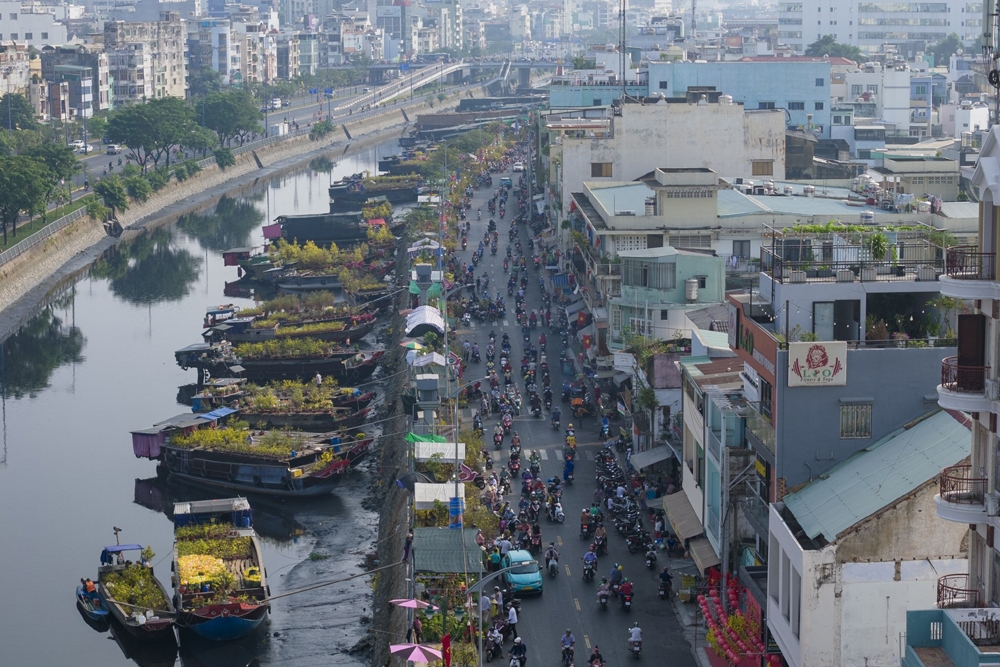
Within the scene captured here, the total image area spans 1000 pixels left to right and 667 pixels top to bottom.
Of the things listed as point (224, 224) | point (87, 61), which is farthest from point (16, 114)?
point (224, 224)

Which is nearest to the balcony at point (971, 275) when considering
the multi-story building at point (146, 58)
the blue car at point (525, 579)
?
the blue car at point (525, 579)

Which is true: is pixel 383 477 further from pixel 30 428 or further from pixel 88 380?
pixel 88 380

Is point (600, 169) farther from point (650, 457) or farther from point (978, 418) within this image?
point (978, 418)

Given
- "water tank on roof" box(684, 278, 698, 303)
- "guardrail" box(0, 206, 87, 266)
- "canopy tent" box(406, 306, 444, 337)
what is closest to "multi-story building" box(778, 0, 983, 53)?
"guardrail" box(0, 206, 87, 266)

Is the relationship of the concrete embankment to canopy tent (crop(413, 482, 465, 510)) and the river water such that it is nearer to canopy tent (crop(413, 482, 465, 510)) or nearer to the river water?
the river water

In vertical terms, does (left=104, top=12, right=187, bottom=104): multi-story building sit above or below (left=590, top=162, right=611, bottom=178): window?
above

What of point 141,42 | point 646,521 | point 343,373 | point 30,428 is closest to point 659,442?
point 646,521
